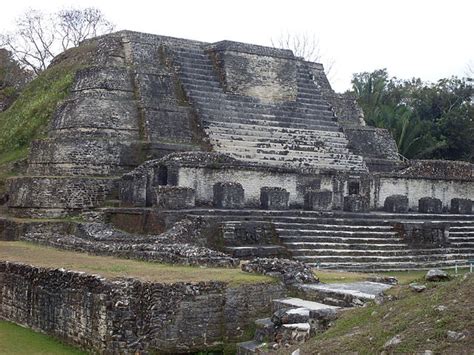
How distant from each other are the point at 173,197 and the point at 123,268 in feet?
19.2

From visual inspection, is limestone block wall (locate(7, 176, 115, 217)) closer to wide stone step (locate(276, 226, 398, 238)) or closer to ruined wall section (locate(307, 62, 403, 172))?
wide stone step (locate(276, 226, 398, 238))

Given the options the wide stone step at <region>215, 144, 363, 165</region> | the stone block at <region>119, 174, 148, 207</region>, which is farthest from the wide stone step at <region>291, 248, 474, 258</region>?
the wide stone step at <region>215, 144, 363, 165</region>

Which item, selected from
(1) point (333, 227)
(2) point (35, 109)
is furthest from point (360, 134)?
(2) point (35, 109)

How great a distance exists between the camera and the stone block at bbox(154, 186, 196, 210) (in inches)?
625

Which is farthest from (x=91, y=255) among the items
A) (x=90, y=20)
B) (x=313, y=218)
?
(x=90, y=20)

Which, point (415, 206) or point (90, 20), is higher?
point (90, 20)

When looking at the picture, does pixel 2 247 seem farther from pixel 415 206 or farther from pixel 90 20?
pixel 90 20

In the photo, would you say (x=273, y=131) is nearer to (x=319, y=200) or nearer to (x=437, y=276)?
(x=319, y=200)

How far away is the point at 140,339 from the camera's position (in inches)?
332

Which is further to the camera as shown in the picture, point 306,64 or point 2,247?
point 306,64

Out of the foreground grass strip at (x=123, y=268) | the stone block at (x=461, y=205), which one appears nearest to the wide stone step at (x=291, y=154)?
the stone block at (x=461, y=205)

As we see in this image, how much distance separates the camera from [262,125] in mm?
21188

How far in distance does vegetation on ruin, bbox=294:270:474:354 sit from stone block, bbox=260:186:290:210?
33.5ft

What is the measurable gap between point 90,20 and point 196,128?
20332 millimetres
